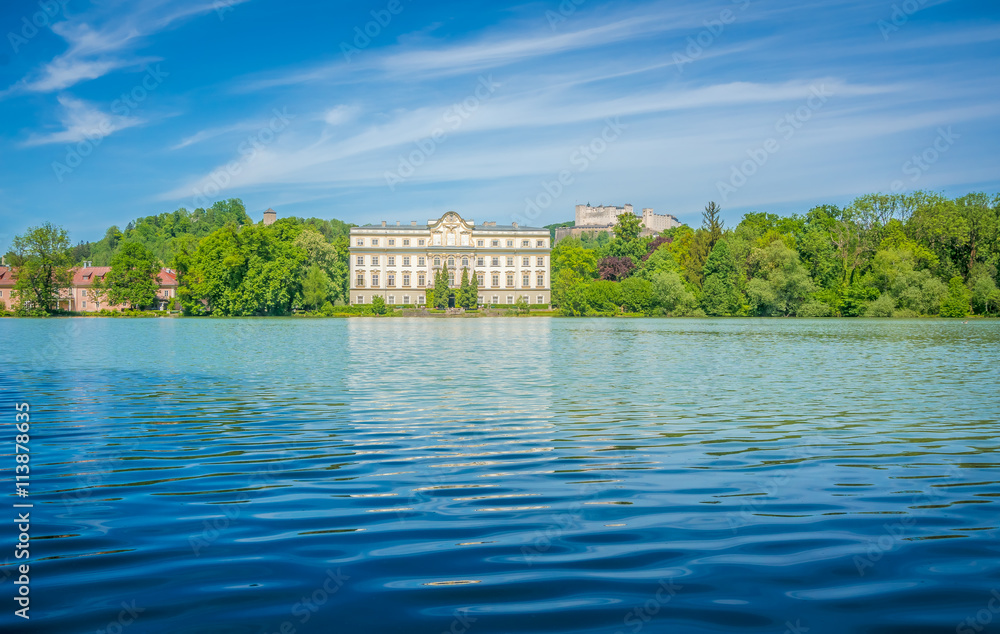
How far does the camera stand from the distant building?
8894 centimetres

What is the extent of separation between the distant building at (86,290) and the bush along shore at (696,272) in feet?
3.72

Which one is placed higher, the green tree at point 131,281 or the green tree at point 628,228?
the green tree at point 628,228

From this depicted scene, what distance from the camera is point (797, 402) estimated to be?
456 inches

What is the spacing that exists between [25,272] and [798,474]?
8480 centimetres

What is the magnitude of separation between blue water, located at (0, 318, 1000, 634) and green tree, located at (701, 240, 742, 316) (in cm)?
6018

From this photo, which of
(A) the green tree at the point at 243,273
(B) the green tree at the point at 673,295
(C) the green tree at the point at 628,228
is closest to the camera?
(B) the green tree at the point at 673,295

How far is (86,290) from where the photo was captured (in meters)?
95.9

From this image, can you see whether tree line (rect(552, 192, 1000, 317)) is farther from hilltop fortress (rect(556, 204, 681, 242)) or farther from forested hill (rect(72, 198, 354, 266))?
hilltop fortress (rect(556, 204, 681, 242))

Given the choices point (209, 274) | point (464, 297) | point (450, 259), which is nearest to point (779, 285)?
point (464, 297)

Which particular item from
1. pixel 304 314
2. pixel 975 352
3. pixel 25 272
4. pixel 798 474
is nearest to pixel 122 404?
pixel 798 474

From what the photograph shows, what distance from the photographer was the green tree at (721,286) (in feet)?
233

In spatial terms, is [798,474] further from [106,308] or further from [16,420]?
[106,308]

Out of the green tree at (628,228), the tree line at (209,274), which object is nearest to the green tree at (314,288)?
the tree line at (209,274)

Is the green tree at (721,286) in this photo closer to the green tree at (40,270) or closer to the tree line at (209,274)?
the tree line at (209,274)
